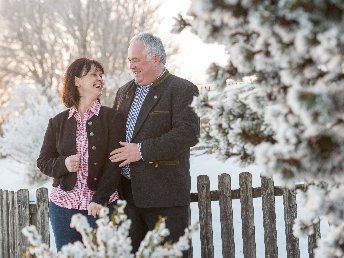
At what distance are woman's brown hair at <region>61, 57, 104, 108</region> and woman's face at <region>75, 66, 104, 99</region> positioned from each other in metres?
0.02

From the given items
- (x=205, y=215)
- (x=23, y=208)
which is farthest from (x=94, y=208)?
(x=23, y=208)

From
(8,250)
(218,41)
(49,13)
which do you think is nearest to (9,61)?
(49,13)

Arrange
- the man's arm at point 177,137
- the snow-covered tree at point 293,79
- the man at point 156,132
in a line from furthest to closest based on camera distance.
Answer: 1. the man at point 156,132
2. the man's arm at point 177,137
3. the snow-covered tree at point 293,79

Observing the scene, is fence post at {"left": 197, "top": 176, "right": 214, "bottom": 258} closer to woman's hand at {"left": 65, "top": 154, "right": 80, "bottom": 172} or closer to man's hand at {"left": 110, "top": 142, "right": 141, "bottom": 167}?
man's hand at {"left": 110, "top": 142, "right": 141, "bottom": 167}

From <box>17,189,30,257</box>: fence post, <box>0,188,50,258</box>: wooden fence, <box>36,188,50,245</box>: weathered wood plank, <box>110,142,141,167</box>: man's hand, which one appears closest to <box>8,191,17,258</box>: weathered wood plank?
<box>0,188,50,258</box>: wooden fence

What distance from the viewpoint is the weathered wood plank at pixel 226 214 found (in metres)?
5.02

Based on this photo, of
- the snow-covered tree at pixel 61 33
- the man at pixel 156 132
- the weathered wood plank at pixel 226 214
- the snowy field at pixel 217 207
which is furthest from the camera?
the snow-covered tree at pixel 61 33

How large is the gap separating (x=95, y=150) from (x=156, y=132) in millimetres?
428

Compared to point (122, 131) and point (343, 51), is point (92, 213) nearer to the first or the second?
point (122, 131)

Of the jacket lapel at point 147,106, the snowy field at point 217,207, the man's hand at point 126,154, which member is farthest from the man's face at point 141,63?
the snowy field at point 217,207

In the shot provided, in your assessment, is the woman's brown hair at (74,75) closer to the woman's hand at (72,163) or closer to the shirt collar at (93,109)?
the shirt collar at (93,109)

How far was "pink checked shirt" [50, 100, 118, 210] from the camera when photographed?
3807 millimetres

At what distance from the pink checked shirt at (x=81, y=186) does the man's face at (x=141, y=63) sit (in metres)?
0.34

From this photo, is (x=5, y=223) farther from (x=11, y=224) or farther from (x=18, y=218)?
(x=18, y=218)
